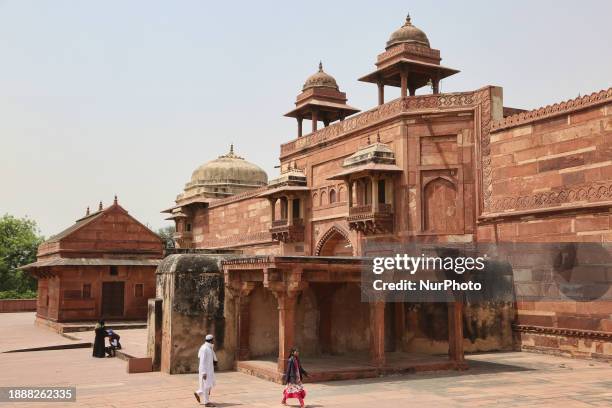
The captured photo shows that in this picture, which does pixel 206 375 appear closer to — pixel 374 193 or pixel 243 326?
pixel 243 326

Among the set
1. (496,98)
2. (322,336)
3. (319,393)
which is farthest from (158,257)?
(319,393)

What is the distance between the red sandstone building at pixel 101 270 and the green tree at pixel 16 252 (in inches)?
836

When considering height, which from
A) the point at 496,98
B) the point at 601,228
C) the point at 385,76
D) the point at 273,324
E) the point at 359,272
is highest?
the point at 385,76

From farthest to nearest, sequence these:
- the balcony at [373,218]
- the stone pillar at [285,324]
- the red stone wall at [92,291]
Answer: the red stone wall at [92,291], the balcony at [373,218], the stone pillar at [285,324]

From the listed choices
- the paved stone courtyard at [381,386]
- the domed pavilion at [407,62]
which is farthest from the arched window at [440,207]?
the paved stone courtyard at [381,386]

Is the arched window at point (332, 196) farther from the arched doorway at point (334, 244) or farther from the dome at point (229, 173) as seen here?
the dome at point (229, 173)

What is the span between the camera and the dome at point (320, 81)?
26.3 meters

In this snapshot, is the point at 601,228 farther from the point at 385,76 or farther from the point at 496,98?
the point at 385,76

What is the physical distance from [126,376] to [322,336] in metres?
4.45

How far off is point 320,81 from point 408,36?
5825mm

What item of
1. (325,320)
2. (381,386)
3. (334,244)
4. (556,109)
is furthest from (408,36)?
(381,386)

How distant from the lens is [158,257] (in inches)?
1056

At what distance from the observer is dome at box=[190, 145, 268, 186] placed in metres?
37.8

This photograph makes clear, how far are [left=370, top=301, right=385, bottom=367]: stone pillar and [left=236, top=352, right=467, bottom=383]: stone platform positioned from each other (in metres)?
0.15
